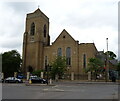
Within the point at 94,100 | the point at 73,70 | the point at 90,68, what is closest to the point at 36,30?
the point at 73,70

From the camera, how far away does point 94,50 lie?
59.9 metres

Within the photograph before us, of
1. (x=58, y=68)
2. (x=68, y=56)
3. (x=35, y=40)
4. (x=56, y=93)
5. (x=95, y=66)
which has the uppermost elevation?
(x=35, y=40)

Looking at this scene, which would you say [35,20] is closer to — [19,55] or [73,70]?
[19,55]

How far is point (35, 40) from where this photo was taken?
64.4 metres

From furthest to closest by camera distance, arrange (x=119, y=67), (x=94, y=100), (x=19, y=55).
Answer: (x=19, y=55)
(x=119, y=67)
(x=94, y=100)

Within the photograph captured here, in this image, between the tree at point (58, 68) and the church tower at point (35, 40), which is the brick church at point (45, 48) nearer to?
the church tower at point (35, 40)

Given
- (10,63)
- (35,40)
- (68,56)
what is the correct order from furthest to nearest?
(35,40) < (68,56) < (10,63)

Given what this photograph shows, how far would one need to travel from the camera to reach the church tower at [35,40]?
2480 inches

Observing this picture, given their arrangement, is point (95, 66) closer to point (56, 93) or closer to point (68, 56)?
point (68, 56)

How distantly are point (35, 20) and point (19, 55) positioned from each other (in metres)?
13.0

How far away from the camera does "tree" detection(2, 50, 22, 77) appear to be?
59.3 m

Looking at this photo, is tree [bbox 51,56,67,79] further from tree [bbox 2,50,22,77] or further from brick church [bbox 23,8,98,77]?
tree [bbox 2,50,22,77]

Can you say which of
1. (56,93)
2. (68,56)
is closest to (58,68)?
(68,56)

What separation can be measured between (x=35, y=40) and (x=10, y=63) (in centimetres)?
1129
